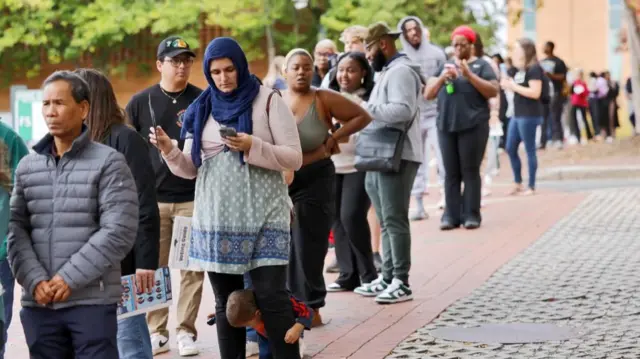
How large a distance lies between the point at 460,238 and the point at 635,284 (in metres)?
3.63

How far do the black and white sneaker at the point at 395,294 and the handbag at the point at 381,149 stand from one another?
819mm

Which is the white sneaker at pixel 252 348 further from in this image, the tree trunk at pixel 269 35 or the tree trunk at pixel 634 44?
the tree trunk at pixel 269 35

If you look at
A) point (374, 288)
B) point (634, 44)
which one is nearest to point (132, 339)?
point (374, 288)

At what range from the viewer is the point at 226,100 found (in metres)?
6.93

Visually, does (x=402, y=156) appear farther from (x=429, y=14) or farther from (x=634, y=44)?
(x=429, y=14)

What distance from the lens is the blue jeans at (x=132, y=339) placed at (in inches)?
275

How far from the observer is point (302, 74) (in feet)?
A: 28.8

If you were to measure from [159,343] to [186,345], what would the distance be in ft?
0.77

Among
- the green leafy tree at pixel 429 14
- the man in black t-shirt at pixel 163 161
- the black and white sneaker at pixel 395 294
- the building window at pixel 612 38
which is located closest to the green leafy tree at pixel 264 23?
the green leafy tree at pixel 429 14

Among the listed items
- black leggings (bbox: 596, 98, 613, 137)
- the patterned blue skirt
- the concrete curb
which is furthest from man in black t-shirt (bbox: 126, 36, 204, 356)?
black leggings (bbox: 596, 98, 613, 137)

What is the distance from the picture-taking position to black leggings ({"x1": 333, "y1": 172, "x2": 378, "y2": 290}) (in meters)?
10.4

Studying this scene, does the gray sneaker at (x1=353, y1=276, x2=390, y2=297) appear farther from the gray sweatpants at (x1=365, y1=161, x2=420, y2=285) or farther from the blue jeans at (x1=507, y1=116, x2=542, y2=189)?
the blue jeans at (x1=507, y1=116, x2=542, y2=189)

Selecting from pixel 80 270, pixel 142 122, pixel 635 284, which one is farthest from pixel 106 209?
pixel 635 284

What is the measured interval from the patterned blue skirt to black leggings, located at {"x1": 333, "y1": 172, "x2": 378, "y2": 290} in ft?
11.1
